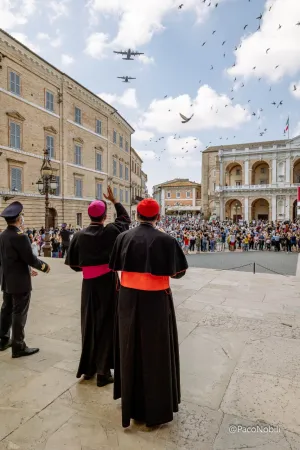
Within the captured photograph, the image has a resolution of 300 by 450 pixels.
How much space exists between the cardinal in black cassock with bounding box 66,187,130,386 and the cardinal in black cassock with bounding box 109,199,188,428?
19.9 inches

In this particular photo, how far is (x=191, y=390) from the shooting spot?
271 centimetres

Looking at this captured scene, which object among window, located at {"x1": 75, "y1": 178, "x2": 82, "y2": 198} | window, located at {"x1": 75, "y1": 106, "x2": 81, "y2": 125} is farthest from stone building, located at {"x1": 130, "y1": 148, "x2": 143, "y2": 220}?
window, located at {"x1": 75, "y1": 106, "x2": 81, "y2": 125}

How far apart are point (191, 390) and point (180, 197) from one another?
74241 millimetres

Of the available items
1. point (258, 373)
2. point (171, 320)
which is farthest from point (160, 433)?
point (258, 373)

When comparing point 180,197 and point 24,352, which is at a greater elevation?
point 180,197

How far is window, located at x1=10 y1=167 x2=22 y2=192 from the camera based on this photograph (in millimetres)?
19469

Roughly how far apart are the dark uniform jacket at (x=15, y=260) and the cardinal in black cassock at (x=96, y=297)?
851 mm

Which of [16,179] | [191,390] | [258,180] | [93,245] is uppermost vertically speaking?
[258,180]

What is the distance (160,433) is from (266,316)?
3269 millimetres

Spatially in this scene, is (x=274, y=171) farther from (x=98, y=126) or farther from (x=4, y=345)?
(x=4, y=345)

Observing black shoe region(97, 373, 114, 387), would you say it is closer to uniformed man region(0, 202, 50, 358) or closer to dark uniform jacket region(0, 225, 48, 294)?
uniformed man region(0, 202, 50, 358)

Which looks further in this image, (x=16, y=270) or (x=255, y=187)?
(x=255, y=187)

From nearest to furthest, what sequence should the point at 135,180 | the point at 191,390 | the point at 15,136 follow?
the point at 191,390
the point at 15,136
the point at 135,180

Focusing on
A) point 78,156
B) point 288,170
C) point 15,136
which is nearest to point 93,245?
point 15,136
